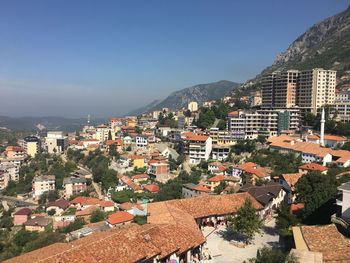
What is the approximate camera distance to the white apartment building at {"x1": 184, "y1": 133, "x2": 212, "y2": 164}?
4084cm

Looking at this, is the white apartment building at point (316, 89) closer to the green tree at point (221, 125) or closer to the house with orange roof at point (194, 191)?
the green tree at point (221, 125)

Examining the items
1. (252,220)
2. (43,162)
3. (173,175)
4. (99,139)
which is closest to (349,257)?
(252,220)

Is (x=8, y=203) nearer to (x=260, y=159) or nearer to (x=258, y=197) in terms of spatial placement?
(x=260, y=159)

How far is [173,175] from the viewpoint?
39.1 meters

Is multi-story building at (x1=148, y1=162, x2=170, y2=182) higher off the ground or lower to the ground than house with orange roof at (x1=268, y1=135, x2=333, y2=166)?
lower

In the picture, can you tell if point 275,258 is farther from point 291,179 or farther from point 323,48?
point 323,48

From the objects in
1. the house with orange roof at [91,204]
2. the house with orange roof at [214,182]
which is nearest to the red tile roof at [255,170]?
the house with orange roof at [214,182]

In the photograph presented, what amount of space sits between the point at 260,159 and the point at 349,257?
25552 mm

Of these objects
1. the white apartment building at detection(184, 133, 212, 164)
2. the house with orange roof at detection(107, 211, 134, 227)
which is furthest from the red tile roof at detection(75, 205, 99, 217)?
the white apartment building at detection(184, 133, 212, 164)

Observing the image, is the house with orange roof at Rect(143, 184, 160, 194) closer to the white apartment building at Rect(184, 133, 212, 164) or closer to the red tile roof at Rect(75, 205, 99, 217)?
the red tile roof at Rect(75, 205, 99, 217)

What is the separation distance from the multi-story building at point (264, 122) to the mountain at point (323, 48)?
3230 cm

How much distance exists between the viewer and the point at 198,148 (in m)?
40.9

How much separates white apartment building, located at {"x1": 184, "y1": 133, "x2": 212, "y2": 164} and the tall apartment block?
15.7 m

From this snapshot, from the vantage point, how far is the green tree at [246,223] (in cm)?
1361
